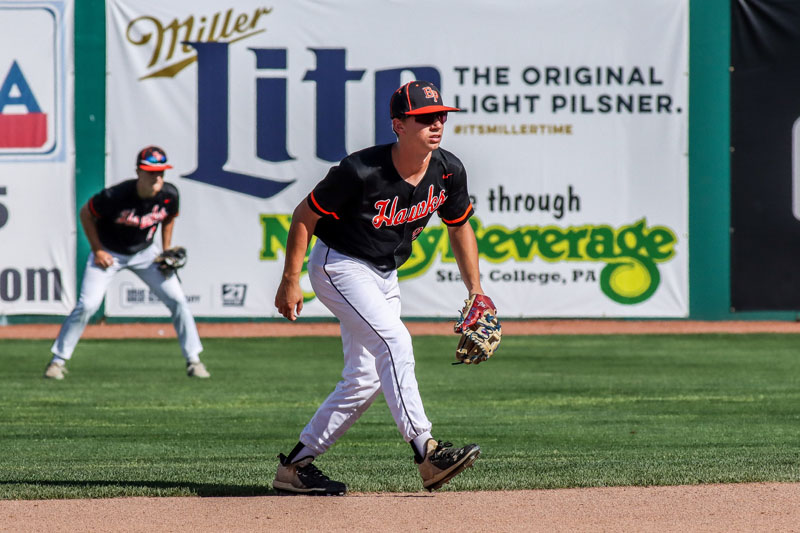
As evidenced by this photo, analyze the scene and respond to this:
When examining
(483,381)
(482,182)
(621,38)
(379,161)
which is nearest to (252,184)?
(482,182)

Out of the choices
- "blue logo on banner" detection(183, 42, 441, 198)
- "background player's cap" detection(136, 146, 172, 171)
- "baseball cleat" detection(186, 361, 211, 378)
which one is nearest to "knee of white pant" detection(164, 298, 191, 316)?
"baseball cleat" detection(186, 361, 211, 378)

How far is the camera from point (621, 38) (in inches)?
630

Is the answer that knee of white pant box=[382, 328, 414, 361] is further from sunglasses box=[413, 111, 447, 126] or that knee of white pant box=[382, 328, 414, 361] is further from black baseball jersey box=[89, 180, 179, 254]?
black baseball jersey box=[89, 180, 179, 254]

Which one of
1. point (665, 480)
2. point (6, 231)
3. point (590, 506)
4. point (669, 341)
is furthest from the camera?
point (6, 231)

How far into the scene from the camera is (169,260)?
35.5ft

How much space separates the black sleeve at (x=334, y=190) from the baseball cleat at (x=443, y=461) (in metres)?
1.05

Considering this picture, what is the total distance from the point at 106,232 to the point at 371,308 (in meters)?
6.15

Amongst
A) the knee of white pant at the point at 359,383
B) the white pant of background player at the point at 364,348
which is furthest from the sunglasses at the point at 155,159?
the knee of white pant at the point at 359,383

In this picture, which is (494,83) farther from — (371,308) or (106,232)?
(371,308)

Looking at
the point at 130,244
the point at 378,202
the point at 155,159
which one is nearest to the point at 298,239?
the point at 378,202

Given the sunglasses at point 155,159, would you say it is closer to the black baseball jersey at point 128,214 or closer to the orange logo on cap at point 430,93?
the black baseball jersey at point 128,214

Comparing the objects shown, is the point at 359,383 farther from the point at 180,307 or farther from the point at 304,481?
the point at 180,307

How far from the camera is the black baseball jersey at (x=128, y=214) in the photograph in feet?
34.8

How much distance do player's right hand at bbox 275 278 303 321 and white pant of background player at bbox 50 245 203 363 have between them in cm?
572
